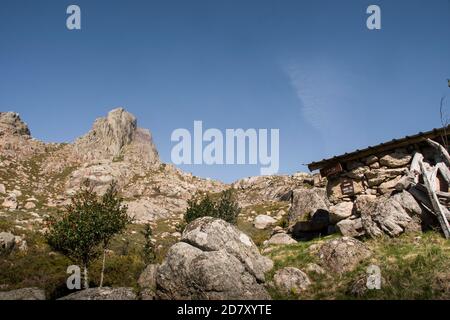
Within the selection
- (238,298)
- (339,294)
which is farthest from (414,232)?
(238,298)

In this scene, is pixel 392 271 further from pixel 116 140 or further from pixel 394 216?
pixel 116 140

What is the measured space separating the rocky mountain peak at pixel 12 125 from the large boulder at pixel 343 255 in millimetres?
114814

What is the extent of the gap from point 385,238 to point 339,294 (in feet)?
Answer: 15.1

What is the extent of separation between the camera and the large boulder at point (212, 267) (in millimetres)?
11391

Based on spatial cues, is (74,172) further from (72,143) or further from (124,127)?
(124,127)

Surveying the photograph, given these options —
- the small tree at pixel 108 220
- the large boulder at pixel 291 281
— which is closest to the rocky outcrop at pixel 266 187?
the small tree at pixel 108 220

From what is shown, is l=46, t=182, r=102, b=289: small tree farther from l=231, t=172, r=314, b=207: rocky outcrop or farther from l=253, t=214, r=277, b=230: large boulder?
l=231, t=172, r=314, b=207: rocky outcrop

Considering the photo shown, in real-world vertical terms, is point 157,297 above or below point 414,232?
below

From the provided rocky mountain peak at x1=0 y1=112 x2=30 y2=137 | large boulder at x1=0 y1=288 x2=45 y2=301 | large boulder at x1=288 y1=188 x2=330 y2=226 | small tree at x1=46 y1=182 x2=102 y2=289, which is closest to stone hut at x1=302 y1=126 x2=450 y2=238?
large boulder at x1=288 y1=188 x2=330 y2=226

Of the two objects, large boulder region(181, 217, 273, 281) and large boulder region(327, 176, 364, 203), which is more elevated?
large boulder region(327, 176, 364, 203)

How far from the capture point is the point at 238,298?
36.1 ft

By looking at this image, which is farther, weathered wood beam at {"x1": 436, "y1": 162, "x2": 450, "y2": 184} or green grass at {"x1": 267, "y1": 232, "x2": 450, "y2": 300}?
weathered wood beam at {"x1": 436, "y1": 162, "x2": 450, "y2": 184}

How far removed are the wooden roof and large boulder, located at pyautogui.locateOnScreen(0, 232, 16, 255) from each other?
3307cm

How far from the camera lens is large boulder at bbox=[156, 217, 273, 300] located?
37.4 ft
